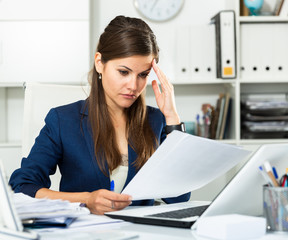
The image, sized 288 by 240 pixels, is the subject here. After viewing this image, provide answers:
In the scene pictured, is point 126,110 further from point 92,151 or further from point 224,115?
point 224,115

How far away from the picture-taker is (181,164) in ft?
3.43

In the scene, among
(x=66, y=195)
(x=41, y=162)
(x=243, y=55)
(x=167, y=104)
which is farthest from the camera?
(x=243, y=55)

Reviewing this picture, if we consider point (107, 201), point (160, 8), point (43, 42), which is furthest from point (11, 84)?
point (107, 201)

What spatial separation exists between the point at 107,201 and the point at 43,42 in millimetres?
2002

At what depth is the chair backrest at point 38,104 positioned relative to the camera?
188 cm

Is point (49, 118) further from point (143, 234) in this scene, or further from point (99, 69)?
point (143, 234)

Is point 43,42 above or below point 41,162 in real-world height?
above

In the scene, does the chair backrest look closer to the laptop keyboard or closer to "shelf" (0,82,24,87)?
the laptop keyboard

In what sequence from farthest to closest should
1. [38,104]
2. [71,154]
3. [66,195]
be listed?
[38,104] < [71,154] < [66,195]

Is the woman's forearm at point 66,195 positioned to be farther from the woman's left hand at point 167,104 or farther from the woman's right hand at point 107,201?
the woman's left hand at point 167,104

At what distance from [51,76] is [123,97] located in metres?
1.37

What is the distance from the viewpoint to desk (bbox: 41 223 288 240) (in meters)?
0.89

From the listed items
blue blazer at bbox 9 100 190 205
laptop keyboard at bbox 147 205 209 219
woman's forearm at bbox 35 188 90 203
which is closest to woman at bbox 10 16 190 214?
blue blazer at bbox 9 100 190 205

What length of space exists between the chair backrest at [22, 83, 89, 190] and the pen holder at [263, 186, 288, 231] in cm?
112
